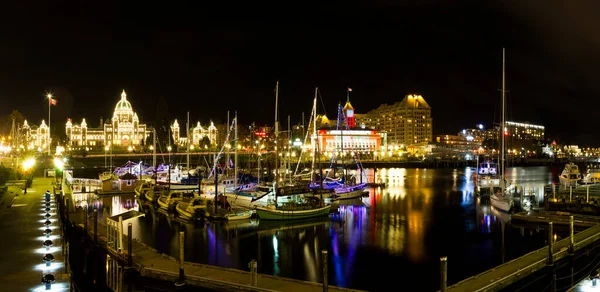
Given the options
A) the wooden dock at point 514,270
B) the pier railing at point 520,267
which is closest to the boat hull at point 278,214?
the wooden dock at point 514,270

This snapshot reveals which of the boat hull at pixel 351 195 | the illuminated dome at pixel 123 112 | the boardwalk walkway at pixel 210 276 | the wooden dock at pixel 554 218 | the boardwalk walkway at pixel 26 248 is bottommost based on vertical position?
the boat hull at pixel 351 195

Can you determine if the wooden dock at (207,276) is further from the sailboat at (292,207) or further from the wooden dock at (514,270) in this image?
the sailboat at (292,207)

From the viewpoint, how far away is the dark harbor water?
2083 cm

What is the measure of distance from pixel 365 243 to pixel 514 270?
427 inches

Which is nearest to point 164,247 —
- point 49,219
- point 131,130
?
point 49,219

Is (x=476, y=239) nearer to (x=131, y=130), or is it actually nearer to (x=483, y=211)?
(x=483, y=211)

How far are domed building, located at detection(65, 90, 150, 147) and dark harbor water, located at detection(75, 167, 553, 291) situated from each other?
134453mm

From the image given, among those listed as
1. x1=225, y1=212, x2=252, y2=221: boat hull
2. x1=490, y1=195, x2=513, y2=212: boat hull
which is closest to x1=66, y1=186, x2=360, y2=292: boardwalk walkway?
x1=225, y1=212, x2=252, y2=221: boat hull

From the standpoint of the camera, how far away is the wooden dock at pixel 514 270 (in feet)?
48.8

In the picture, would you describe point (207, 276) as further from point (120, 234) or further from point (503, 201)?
point (503, 201)

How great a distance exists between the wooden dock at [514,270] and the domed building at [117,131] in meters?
159

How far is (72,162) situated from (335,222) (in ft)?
308

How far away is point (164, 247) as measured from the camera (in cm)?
2566

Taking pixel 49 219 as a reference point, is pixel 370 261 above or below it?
below
